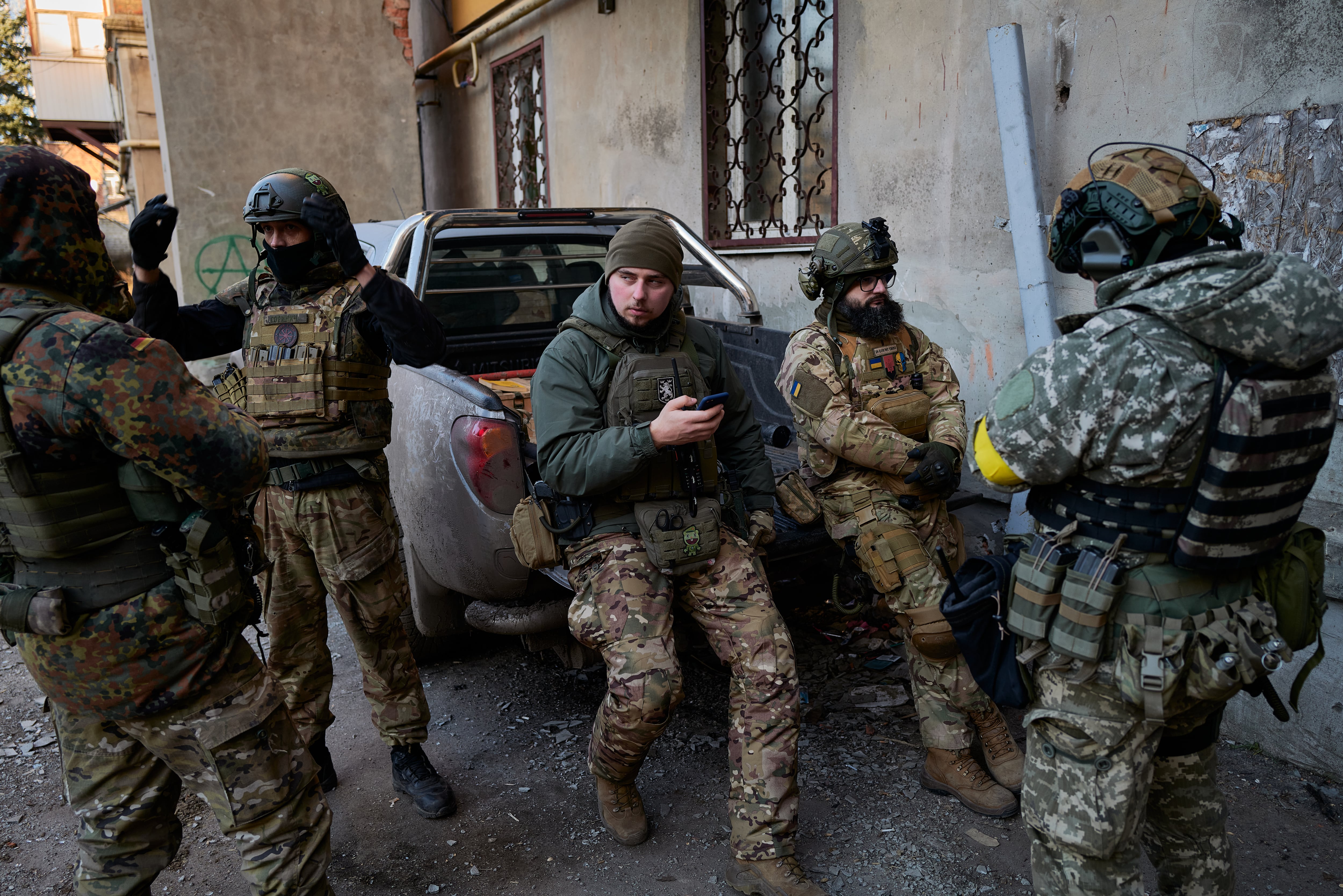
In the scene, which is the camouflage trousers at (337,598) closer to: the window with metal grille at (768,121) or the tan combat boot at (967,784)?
the tan combat boot at (967,784)

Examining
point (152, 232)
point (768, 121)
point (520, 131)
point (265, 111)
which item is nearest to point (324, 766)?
point (152, 232)

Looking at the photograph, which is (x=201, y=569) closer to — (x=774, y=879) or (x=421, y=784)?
(x=421, y=784)

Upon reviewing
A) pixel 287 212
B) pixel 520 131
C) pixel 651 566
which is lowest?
pixel 651 566

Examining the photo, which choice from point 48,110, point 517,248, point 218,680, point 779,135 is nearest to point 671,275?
point 218,680

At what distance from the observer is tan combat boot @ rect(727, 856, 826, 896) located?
237 centimetres

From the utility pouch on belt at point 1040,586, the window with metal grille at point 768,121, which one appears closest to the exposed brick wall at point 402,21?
the window with metal grille at point 768,121

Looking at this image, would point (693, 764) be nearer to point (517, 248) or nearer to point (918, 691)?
point (918, 691)

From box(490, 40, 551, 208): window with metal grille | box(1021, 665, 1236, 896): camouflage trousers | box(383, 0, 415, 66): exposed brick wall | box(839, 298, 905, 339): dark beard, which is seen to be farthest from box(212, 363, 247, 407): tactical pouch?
box(383, 0, 415, 66): exposed brick wall

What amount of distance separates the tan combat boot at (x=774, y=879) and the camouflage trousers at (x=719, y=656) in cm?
2

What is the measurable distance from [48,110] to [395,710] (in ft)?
84.0

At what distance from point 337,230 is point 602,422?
0.91 m

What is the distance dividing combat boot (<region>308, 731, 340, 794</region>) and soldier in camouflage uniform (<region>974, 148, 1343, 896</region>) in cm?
228

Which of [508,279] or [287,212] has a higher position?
[287,212]

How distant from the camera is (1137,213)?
1.77 m
